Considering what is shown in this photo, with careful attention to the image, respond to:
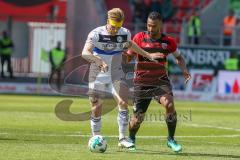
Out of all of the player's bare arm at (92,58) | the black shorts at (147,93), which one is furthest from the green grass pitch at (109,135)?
the player's bare arm at (92,58)

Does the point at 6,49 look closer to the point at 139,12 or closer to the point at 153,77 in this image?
the point at 139,12

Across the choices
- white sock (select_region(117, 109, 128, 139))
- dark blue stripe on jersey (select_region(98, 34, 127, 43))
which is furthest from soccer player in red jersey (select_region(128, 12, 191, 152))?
dark blue stripe on jersey (select_region(98, 34, 127, 43))

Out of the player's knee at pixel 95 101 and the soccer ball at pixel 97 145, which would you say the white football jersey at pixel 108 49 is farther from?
the soccer ball at pixel 97 145

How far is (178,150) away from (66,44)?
2744 cm

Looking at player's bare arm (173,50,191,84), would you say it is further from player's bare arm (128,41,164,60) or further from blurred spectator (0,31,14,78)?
blurred spectator (0,31,14,78)

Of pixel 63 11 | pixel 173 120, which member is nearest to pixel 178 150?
pixel 173 120

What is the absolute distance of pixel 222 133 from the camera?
20.4 metres

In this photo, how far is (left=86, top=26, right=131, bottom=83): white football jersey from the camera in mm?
14852

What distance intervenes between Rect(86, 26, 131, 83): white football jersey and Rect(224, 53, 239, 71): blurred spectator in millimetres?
23597

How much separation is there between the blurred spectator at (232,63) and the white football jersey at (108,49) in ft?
77.4

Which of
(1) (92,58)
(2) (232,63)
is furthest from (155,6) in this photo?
(1) (92,58)

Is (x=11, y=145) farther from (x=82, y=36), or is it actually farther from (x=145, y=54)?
(x=82, y=36)

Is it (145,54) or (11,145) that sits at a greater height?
(145,54)

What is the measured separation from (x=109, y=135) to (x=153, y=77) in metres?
3.52
